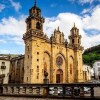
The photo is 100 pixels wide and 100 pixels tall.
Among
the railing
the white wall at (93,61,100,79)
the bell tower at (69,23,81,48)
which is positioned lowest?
the railing

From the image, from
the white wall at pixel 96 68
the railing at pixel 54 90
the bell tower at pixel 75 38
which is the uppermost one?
the bell tower at pixel 75 38

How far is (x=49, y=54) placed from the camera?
4988 cm

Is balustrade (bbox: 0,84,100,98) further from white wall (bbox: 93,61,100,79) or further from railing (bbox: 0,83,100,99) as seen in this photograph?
white wall (bbox: 93,61,100,79)

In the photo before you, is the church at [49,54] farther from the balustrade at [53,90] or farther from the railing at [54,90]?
the railing at [54,90]

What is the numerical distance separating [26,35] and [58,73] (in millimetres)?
14490

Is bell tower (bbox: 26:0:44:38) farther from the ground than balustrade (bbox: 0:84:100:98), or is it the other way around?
bell tower (bbox: 26:0:44:38)

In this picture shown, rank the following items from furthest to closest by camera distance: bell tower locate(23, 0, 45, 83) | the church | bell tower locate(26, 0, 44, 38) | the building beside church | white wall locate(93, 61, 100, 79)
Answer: white wall locate(93, 61, 100, 79)
the building beside church
bell tower locate(26, 0, 44, 38)
the church
bell tower locate(23, 0, 45, 83)

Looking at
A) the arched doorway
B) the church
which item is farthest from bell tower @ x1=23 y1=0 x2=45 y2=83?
the arched doorway

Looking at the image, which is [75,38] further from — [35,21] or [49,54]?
[35,21]

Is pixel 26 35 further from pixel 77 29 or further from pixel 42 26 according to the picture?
pixel 77 29

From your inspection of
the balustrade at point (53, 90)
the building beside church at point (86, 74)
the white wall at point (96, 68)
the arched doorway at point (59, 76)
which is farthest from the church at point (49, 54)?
the white wall at point (96, 68)

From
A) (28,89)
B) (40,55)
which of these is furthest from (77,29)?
(28,89)

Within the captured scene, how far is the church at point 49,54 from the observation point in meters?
44.2

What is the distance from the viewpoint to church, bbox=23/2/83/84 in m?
44.2
